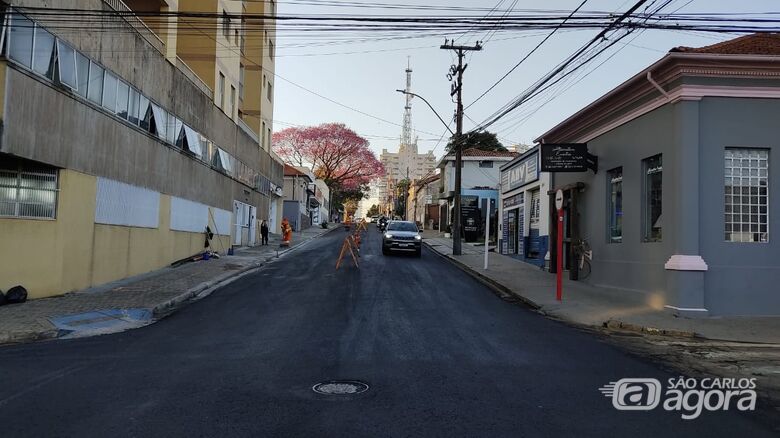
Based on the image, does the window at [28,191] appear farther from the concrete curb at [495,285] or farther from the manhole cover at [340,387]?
the concrete curb at [495,285]

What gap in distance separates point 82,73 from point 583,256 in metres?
14.6

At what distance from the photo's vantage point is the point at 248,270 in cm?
2042

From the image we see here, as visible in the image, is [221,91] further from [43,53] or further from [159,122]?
[43,53]

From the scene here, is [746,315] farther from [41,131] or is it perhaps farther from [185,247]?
[185,247]

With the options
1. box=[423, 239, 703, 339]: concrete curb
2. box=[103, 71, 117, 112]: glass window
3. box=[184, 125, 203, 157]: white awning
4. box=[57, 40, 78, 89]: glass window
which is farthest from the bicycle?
box=[184, 125, 203, 157]: white awning

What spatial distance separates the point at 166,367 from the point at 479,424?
417 centimetres

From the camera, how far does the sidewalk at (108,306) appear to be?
9.61 m

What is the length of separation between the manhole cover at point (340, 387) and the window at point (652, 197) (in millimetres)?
9435

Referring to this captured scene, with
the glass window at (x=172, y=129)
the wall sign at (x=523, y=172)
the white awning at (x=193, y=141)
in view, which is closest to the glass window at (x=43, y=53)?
the glass window at (x=172, y=129)

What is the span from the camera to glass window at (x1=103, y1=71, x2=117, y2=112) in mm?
15039

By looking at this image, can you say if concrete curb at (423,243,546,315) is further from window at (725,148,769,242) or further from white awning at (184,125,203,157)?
white awning at (184,125,203,157)

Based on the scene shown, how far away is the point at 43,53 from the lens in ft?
40.3

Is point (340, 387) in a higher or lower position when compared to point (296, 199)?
lower

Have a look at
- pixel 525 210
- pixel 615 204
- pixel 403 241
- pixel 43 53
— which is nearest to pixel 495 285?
pixel 615 204
